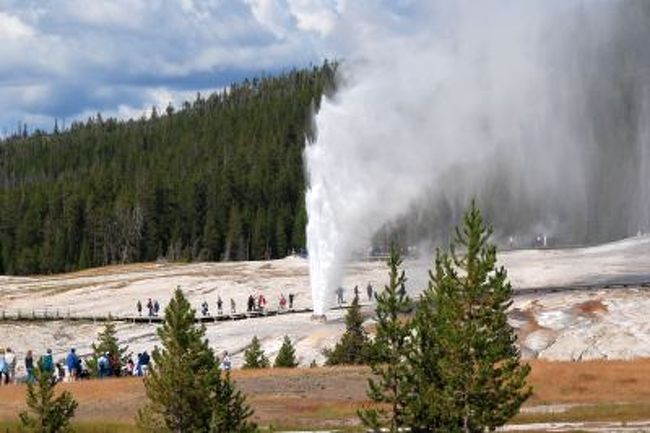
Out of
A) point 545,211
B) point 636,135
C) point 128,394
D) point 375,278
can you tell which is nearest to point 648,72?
point 636,135

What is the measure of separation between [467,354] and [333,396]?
15.0 metres

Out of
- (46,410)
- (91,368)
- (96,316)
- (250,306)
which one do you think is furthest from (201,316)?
(46,410)

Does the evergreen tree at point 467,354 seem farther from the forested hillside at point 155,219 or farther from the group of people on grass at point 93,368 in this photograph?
the forested hillside at point 155,219

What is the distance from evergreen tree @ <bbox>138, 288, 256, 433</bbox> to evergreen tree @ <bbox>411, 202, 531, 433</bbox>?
395cm

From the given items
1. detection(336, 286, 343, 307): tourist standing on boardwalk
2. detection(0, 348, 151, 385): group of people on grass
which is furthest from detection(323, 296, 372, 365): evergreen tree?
detection(336, 286, 343, 307): tourist standing on boardwalk

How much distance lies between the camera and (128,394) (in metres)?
37.5

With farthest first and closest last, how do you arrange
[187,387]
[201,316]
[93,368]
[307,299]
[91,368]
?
[307,299], [201,316], [91,368], [93,368], [187,387]

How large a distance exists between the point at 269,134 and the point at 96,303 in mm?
100135

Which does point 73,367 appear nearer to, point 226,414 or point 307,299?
point 226,414

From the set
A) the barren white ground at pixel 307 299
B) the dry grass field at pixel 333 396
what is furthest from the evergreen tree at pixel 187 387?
the barren white ground at pixel 307 299

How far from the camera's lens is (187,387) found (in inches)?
944

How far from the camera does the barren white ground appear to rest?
51.8 meters

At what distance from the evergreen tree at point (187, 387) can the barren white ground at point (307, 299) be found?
91.1 ft

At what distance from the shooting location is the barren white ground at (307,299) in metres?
51.8
